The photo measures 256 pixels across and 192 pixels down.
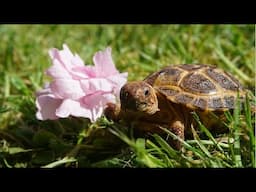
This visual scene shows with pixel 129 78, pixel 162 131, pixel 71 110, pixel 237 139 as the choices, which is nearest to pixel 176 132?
pixel 162 131

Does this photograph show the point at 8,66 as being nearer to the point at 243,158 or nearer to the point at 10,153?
the point at 10,153

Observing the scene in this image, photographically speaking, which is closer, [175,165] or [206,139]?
[175,165]

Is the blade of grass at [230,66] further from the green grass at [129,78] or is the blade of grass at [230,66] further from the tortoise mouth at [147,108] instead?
the tortoise mouth at [147,108]

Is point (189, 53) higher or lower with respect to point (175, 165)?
higher

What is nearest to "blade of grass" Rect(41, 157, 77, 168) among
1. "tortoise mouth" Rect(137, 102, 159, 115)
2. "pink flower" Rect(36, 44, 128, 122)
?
"pink flower" Rect(36, 44, 128, 122)

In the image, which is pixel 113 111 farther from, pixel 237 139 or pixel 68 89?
pixel 237 139

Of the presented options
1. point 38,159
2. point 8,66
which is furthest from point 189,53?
point 38,159

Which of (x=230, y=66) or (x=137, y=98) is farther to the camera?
(x=230, y=66)

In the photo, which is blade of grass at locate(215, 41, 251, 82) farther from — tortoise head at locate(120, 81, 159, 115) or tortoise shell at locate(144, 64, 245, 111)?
tortoise head at locate(120, 81, 159, 115)
